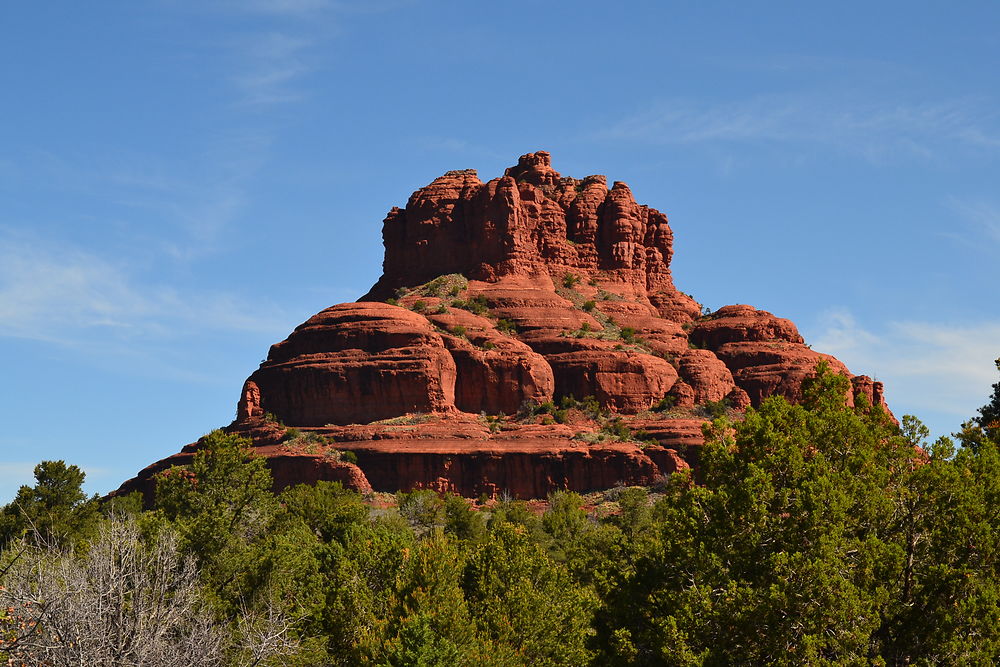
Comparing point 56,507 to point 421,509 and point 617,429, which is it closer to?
point 421,509

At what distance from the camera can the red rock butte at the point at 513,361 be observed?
116 m

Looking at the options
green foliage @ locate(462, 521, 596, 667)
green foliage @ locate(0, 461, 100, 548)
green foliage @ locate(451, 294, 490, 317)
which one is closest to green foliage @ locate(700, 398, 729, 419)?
green foliage @ locate(451, 294, 490, 317)

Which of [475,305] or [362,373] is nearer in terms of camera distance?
[362,373]

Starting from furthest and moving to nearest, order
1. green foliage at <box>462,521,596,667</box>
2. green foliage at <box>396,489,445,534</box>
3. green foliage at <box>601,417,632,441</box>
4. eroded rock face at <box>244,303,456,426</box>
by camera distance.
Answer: eroded rock face at <box>244,303,456,426</box>
green foliage at <box>601,417,632,441</box>
green foliage at <box>396,489,445,534</box>
green foliage at <box>462,521,596,667</box>

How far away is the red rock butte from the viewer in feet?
381

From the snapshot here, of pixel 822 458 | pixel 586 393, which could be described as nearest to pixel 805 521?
pixel 822 458

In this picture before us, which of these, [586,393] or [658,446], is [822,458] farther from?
[586,393]

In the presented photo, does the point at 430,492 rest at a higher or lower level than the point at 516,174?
lower

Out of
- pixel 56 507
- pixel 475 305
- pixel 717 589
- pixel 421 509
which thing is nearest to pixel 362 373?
pixel 475 305

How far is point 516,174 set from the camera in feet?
516

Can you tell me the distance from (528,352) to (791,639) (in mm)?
97627

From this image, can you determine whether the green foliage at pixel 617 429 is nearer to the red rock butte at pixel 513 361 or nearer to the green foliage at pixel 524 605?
the red rock butte at pixel 513 361

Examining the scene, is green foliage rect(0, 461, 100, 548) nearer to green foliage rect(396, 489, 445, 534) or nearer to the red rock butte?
green foliage rect(396, 489, 445, 534)

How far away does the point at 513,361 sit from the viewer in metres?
126
